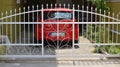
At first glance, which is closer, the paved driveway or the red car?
the paved driveway

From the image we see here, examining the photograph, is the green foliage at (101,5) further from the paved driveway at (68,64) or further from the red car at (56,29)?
the paved driveway at (68,64)

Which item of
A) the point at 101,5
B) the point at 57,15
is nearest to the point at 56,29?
the point at 57,15

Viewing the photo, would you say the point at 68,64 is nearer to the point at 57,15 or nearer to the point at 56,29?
the point at 56,29

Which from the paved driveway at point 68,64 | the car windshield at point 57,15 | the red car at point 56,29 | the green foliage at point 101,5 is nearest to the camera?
the paved driveway at point 68,64

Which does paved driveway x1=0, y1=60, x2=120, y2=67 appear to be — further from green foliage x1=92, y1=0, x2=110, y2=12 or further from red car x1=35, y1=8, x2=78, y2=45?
green foliage x1=92, y1=0, x2=110, y2=12

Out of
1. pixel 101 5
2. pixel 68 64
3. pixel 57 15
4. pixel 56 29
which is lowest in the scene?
pixel 68 64

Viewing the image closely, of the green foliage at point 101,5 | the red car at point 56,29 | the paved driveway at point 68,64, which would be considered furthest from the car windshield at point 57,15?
the paved driveway at point 68,64

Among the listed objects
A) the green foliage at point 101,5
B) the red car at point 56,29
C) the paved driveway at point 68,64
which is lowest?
the paved driveway at point 68,64

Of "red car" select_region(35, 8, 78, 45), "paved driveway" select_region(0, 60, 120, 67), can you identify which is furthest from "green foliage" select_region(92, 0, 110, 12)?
"paved driveway" select_region(0, 60, 120, 67)

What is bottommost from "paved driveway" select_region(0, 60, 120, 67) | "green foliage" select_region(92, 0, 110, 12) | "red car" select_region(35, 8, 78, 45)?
"paved driveway" select_region(0, 60, 120, 67)

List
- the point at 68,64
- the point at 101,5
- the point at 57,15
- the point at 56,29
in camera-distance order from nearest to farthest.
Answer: the point at 68,64 < the point at 56,29 < the point at 57,15 < the point at 101,5

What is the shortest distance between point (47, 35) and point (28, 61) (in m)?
2.53

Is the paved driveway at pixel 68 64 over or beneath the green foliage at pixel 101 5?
beneath

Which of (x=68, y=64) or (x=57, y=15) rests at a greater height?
(x=57, y=15)
